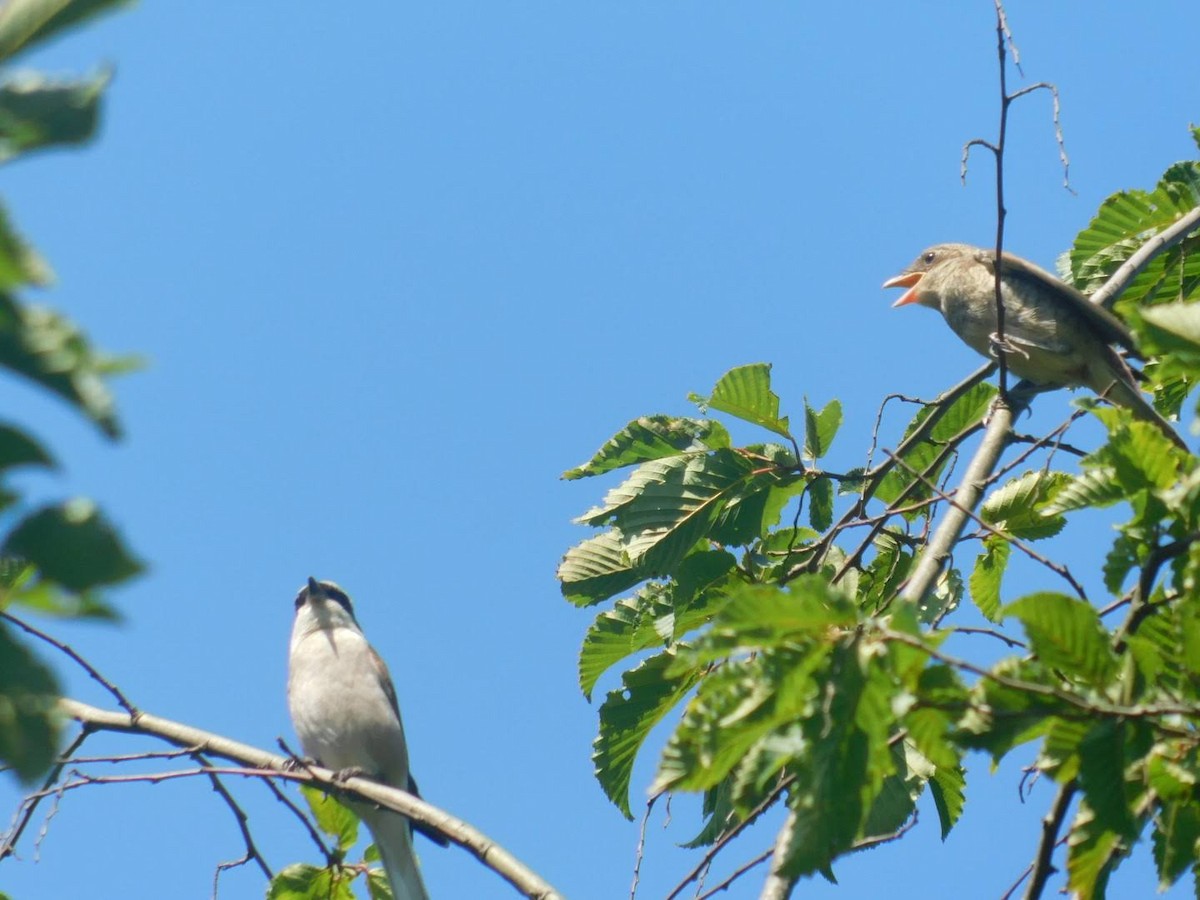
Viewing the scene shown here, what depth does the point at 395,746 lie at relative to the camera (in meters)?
7.45

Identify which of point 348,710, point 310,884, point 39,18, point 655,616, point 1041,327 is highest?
point 1041,327

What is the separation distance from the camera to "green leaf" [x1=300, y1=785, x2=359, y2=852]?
4.70 m

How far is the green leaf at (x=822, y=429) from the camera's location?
499cm

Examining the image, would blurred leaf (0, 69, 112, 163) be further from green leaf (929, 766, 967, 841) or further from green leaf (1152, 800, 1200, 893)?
green leaf (929, 766, 967, 841)

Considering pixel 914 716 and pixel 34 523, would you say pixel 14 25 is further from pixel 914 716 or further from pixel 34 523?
pixel 914 716

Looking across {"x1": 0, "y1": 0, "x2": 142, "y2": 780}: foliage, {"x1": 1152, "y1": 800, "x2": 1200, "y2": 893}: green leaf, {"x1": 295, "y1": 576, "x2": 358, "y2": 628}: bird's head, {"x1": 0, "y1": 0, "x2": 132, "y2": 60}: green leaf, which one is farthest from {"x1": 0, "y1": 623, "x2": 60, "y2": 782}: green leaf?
{"x1": 295, "y1": 576, "x2": 358, "y2": 628}: bird's head

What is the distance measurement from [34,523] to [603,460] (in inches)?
151

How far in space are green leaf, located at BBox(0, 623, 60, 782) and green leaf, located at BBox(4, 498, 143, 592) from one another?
0.09 metres

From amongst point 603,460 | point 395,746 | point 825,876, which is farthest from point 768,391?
point 395,746

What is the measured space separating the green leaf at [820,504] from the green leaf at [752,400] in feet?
0.72

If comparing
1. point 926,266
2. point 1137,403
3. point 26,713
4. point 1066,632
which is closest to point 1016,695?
point 1066,632

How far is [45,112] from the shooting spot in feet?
4.39

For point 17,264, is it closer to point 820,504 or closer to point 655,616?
point 655,616

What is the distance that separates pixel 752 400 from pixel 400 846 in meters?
2.76
